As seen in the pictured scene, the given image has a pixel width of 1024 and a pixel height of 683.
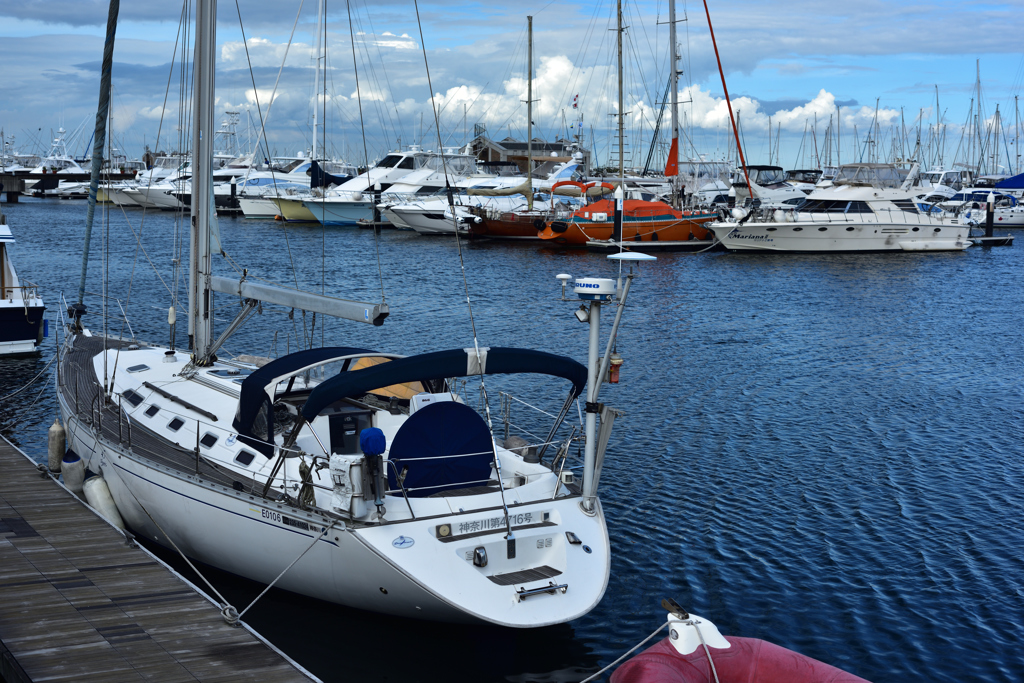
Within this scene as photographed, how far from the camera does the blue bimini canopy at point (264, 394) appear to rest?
37.5 ft

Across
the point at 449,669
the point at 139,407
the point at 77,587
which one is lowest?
the point at 449,669

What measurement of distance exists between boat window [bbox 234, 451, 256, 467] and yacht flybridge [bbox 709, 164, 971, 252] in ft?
152

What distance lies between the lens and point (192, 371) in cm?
1460

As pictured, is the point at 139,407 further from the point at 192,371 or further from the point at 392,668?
the point at 392,668

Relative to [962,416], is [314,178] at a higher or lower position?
higher

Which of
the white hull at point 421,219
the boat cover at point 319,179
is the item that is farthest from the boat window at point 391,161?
the white hull at point 421,219

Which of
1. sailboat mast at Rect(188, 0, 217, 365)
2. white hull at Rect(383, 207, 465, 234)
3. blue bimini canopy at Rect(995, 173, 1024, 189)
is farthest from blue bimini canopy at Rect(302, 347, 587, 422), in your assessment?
blue bimini canopy at Rect(995, 173, 1024, 189)

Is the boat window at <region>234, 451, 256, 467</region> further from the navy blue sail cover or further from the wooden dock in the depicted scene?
the navy blue sail cover

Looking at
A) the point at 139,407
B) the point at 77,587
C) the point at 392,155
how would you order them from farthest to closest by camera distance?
1. the point at 392,155
2. the point at 139,407
3. the point at 77,587

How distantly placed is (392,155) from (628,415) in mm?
63937

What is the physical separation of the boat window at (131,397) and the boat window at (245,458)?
3480 millimetres

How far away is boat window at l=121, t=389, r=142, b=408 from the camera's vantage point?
1424 centimetres

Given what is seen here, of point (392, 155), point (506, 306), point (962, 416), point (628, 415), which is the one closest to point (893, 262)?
point (506, 306)

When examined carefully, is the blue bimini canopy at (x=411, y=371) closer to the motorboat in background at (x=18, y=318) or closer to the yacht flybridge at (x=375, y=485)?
the yacht flybridge at (x=375, y=485)
